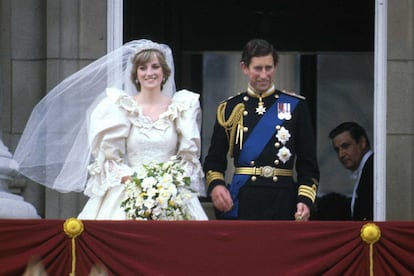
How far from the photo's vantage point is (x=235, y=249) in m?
11.2

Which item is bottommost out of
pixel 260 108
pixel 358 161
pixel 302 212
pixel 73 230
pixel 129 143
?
pixel 73 230

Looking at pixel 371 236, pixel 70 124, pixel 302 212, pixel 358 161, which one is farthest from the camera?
pixel 358 161

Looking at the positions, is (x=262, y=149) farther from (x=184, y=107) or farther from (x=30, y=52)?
(x=30, y=52)

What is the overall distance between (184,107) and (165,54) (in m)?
0.41

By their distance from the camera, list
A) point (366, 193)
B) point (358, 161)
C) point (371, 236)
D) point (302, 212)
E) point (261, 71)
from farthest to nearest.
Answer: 1. point (358, 161)
2. point (366, 193)
3. point (261, 71)
4. point (302, 212)
5. point (371, 236)

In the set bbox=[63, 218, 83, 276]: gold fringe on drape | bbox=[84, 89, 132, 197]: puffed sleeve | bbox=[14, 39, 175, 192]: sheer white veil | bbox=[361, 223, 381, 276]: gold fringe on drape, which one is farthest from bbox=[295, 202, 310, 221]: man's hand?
bbox=[63, 218, 83, 276]: gold fringe on drape

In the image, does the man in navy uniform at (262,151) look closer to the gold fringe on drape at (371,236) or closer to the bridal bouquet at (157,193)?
the bridal bouquet at (157,193)

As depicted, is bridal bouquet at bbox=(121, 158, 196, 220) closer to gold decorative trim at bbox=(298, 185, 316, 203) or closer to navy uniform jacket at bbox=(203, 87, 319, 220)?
navy uniform jacket at bbox=(203, 87, 319, 220)

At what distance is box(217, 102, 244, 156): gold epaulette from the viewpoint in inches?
490

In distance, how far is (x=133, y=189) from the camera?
38.2ft

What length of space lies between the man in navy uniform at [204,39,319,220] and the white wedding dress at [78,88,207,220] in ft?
0.64

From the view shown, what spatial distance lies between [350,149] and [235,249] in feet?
12.1

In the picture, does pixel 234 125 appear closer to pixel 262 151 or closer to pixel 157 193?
pixel 262 151

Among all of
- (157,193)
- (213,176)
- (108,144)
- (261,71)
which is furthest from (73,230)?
(261,71)
